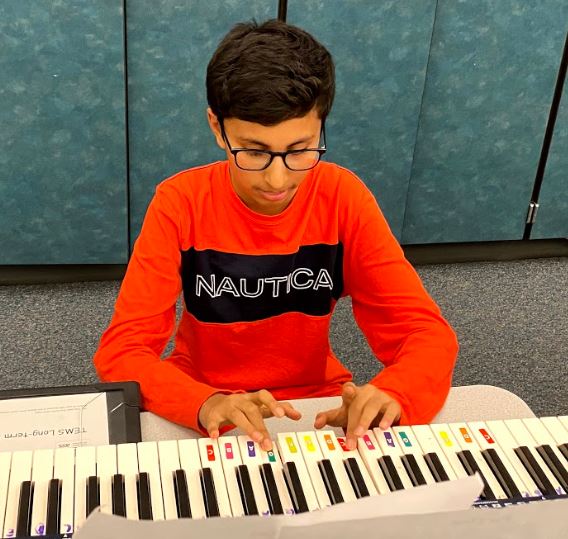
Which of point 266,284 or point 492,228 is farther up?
point 266,284

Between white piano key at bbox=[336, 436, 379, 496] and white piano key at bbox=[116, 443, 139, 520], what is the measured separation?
0.24 metres

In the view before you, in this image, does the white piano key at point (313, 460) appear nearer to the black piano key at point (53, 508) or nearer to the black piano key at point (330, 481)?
the black piano key at point (330, 481)

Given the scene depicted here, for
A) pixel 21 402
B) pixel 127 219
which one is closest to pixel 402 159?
pixel 127 219

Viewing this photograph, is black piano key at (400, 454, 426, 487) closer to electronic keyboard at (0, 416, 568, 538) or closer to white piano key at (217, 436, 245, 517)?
electronic keyboard at (0, 416, 568, 538)

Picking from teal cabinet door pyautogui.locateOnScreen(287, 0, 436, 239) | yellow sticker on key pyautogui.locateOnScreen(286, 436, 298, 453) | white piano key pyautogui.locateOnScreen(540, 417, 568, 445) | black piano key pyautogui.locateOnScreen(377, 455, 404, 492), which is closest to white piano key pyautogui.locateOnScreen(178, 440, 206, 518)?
yellow sticker on key pyautogui.locateOnScreen(286, 436, 298, 453)

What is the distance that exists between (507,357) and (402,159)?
2.76ft

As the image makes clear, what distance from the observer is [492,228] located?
3100 millimetres

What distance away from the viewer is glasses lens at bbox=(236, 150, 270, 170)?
1.15 m

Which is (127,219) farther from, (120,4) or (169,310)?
(169,310)

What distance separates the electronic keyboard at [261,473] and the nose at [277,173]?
0.41 metres

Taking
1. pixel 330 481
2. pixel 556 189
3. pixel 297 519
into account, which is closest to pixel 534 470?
pixel 330 481

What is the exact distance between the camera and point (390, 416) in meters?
0.95

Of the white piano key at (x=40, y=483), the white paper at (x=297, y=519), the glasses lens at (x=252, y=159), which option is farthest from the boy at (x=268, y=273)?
the white paper at (x=297, y=519)

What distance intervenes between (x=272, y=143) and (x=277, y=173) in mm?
46
